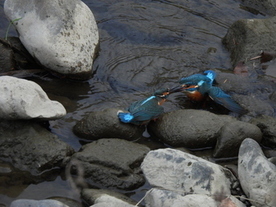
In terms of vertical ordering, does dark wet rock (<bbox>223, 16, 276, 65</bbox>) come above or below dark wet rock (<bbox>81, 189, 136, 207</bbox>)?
above

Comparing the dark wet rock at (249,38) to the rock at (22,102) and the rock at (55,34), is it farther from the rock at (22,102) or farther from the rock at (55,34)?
the rock at (22,102)

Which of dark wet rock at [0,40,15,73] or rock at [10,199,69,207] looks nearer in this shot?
rock at [10,199,69,207]

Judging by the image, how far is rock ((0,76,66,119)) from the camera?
15.4 feet

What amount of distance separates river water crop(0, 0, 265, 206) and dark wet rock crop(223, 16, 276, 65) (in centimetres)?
17

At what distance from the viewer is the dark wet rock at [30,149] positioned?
4.71m

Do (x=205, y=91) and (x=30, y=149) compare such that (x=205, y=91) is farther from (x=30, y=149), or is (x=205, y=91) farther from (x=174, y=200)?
(x=30, y=149)

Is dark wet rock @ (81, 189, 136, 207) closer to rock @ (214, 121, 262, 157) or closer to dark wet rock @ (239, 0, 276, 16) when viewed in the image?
rock @ (214, 121, 262, 157)

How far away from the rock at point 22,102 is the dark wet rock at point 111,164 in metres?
0.52

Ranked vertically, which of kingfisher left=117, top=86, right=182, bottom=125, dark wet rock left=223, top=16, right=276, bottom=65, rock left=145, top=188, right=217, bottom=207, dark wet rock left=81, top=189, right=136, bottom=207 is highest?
dark wet rock left=223, top=16, right=276, bottom=65

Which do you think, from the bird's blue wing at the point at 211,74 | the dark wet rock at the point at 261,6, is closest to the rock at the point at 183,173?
the bird's blue wing at the point at 211,74

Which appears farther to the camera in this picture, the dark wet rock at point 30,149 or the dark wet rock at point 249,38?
the dark wet rock at point 249,38

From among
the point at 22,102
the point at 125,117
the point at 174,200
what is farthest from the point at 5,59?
the point at 174,200

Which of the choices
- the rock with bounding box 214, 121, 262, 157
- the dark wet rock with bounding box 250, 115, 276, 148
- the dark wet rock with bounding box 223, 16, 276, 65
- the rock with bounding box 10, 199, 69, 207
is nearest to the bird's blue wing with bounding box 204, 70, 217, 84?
the dark wet rock with bounding box 223, 16, 276, 65

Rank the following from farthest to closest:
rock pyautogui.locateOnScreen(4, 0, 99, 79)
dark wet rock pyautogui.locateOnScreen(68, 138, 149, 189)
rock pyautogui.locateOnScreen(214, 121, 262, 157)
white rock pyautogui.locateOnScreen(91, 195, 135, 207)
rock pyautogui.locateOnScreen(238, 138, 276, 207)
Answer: rock pyautogui.locateOnScreen(4, 0, 99, 79), rock pyautogui.locateOnScreen(214, 121, 262, 157), dark wet rock pyautogui.locateOnScreen(68, 138, 149, 189), rock pyautogui.locateOnScreen(238, 138, 276, 207), white rock pyautogui.locateOnScreen(91, 195, 135, 207)
